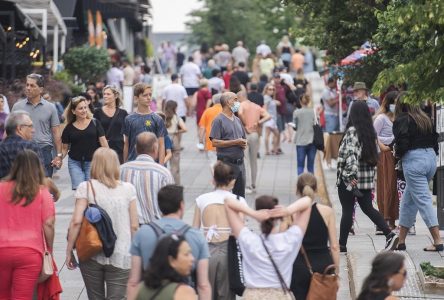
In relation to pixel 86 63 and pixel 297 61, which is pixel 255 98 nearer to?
pixel 86 63

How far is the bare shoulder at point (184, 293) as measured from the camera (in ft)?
25.4

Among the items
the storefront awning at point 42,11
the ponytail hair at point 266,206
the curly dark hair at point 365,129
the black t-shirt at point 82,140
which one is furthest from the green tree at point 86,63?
the ponytail hair at point 266,206

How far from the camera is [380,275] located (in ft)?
26.9

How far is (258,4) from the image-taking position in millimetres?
64562

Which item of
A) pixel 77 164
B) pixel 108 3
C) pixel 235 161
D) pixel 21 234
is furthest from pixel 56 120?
pixel 108 3

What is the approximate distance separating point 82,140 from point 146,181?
3.95m

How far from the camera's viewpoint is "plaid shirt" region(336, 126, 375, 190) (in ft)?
46.7

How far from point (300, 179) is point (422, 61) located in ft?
6.86

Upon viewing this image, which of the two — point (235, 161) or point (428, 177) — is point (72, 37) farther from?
point (428, 177)

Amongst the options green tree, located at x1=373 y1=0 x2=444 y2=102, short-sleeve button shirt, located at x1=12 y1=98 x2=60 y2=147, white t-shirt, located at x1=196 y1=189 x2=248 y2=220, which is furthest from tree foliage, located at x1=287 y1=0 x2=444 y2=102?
short-sleeve button shirt, located at x1=12 y1=98 x2=60 y2=147

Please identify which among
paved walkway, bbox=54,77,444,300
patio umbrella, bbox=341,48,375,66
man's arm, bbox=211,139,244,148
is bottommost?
paved walkway, bbox=54,77,444,300

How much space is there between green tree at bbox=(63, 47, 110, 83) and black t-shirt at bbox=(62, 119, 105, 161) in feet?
63.3

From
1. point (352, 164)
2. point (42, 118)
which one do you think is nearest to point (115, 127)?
point (42, 118)

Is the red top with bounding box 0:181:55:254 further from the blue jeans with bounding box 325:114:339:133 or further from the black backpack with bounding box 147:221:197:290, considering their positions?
Result: the blue jeans with bounding box 325:114:339:133
